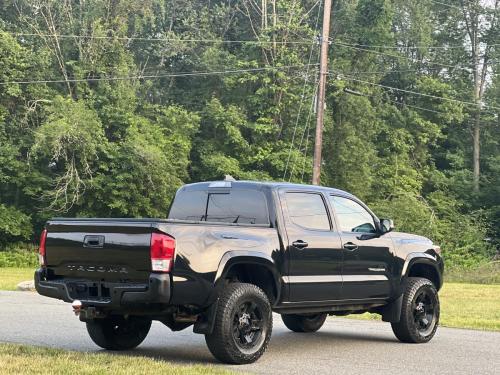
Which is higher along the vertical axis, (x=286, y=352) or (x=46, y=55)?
(x=46, y=55)

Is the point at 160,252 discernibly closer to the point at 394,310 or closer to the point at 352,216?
the point at 352,216

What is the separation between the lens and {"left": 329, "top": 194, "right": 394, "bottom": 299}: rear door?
1056cm

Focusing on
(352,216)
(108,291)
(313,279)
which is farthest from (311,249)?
(108,291)

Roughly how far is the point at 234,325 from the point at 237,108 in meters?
39.5

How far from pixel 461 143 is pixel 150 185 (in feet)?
76.3

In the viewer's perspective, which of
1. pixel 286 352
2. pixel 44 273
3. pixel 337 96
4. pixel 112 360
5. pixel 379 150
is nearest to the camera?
pixel 112 360

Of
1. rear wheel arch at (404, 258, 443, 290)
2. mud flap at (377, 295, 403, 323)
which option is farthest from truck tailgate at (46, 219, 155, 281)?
rear wheel arch at (404, 258, 443, 290)

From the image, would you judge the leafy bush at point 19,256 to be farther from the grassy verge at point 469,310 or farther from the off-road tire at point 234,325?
the off-road tire at point 234,325

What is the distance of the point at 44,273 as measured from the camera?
957cm

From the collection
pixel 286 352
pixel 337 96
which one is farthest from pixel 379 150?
pixel 286 352

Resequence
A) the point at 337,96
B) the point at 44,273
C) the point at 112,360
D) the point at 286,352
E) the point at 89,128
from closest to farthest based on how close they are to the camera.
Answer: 1. the point at 112,360
2. the point at 44,273
3. the point at 286,352
4. the point at 89,128
5. the point at 337,96

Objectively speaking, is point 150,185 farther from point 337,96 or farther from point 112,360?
point 112,360

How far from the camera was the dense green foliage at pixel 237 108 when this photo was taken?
4272 cm

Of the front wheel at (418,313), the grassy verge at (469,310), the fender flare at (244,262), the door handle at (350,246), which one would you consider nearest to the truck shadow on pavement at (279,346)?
the front wheel at (418,313)
